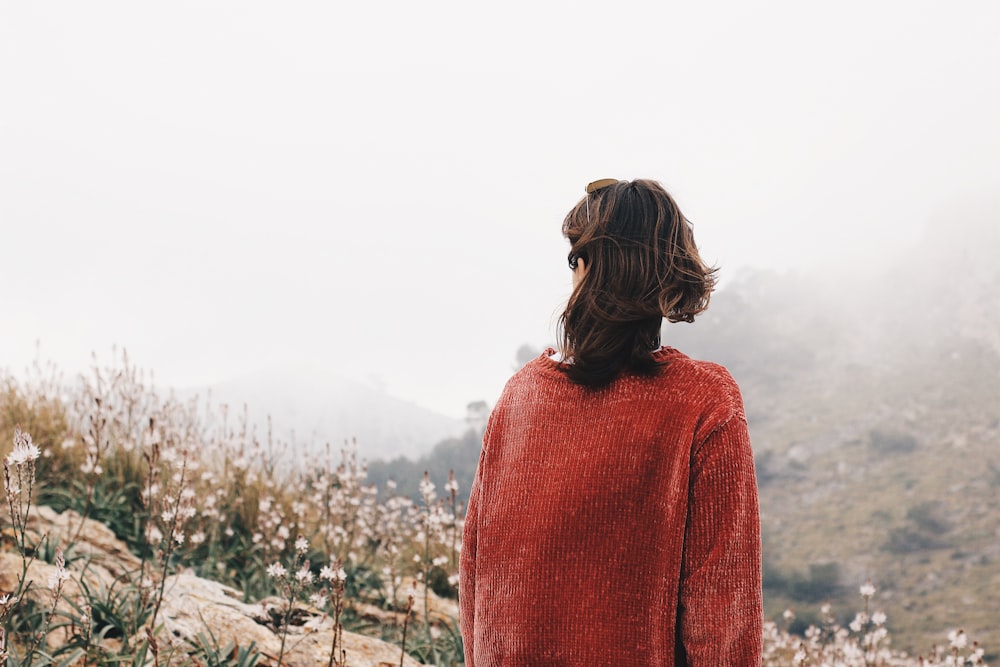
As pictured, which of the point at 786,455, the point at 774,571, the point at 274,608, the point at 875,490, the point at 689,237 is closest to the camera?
the point at 689,237

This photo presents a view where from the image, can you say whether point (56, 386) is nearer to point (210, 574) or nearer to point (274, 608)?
point (210, 574)

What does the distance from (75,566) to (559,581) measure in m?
3.65

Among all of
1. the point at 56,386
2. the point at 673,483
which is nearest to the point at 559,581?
the point at 673,483

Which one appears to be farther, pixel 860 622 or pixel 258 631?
pixel 860 622

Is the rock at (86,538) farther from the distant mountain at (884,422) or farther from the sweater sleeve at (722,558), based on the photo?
the distant mountain at (884,422)

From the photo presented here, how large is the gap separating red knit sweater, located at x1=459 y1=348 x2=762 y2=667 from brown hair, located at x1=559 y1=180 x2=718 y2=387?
0.05 metres

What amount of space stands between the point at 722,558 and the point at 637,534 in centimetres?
16

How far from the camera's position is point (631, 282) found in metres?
1.45

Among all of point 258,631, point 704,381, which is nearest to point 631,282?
point 704,381

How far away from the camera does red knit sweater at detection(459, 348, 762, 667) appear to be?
1.34 metres

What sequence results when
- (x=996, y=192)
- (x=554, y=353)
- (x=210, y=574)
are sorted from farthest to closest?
(x=996, y=192), (x=210, y=574), (x=554, y=353)

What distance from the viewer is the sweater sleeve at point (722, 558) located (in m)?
1.32

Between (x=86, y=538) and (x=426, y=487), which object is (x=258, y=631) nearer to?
(x=426, y=487)

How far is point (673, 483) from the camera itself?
1.40 metres
